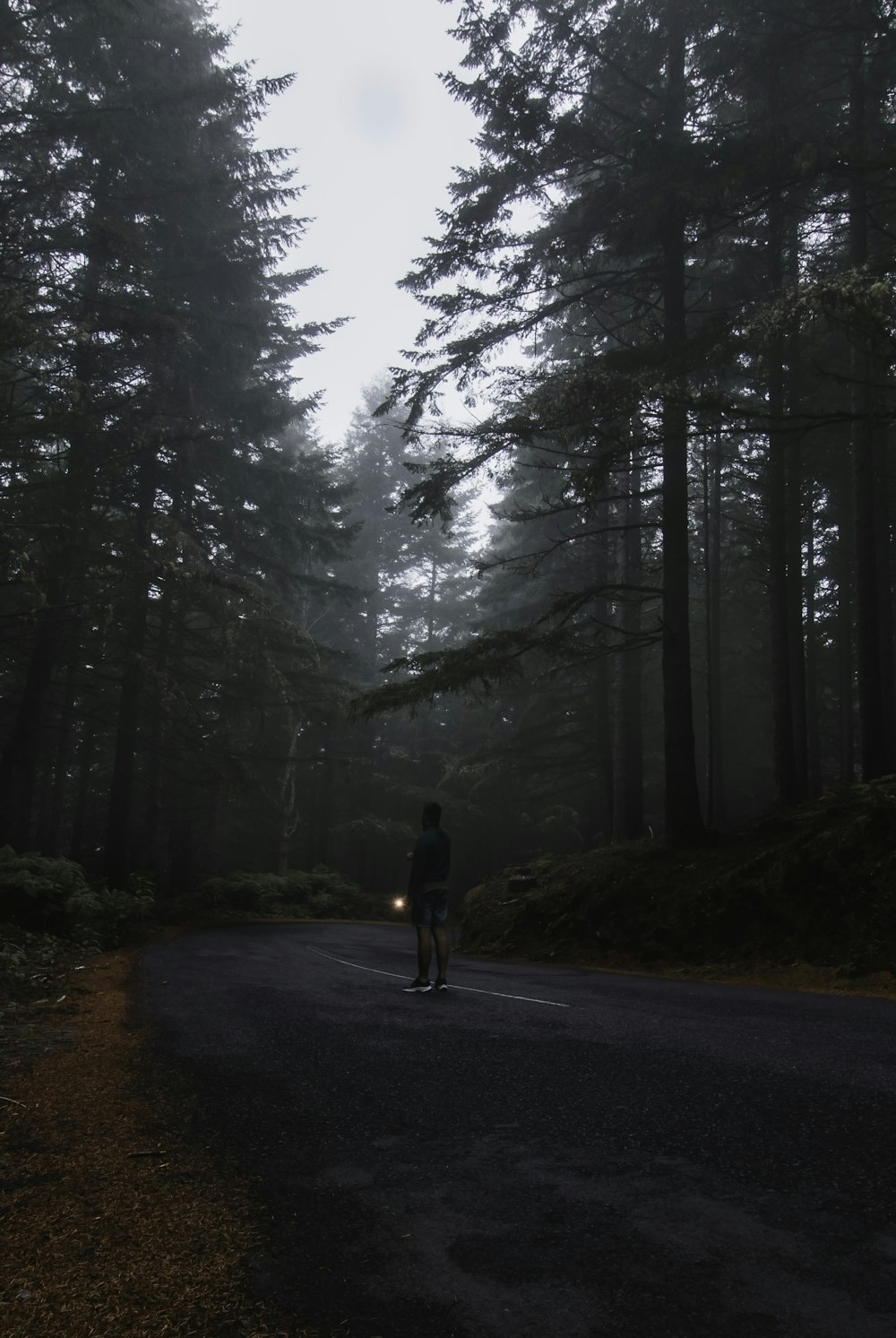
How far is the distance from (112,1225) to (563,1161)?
6.35 ft

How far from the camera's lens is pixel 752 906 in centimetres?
1095

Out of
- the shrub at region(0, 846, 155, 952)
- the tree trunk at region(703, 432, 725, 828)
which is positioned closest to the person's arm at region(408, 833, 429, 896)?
the shrub at region(0, 846, 155, 952)

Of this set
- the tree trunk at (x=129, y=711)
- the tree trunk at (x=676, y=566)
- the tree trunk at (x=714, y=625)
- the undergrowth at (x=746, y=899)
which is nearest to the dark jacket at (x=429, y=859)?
Answer: the undergrowth at (x=746, y=899)

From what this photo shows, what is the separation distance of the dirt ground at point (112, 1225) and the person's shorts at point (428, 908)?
4.17 metres

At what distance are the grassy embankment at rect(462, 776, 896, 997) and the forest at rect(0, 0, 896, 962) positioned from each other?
50.6 inches

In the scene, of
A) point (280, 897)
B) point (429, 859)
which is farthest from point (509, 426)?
point (280, 897)

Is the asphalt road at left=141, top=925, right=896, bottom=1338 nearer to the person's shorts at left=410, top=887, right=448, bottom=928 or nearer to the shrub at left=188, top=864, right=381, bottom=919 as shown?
the person's shorts at left=410, top=887, right=448, bottom=928

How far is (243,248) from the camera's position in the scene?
2355 centimetres

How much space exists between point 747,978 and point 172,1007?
266 inches

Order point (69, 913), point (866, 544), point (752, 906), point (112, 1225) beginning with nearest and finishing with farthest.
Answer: point (112, 1225)
point (752, 906)
point (69, 913)
point (866, 544)

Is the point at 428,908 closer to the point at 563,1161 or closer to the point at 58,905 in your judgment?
the point at 563,1161

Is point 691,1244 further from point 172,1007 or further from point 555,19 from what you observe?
point 555,19

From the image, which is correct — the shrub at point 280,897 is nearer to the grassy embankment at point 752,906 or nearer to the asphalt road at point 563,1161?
the grassy embankment at point 752,906

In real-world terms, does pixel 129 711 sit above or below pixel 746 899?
above
